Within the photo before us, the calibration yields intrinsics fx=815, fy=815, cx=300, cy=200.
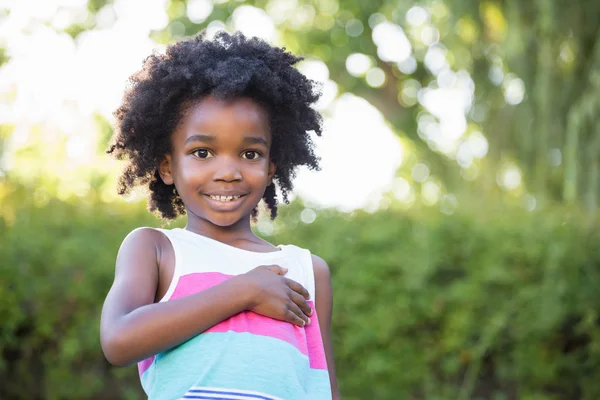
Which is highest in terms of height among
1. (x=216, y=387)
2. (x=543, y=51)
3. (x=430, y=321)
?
(x=543, y=51)

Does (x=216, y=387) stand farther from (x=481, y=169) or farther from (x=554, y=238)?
(x=481, y=169)

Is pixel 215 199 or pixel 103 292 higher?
pixel 103 292

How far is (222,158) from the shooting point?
7.15ft

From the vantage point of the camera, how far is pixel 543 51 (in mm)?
6539

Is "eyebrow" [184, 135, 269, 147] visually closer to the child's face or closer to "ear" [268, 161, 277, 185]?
the child's face

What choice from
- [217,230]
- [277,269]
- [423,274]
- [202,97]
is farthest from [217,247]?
[423,274]

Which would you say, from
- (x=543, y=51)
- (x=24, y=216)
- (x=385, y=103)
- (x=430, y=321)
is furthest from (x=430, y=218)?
(x=385, y=103)

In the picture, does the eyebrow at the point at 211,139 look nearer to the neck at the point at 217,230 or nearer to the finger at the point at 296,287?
the neck at the point at 217,230

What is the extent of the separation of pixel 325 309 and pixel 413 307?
3.05 meters

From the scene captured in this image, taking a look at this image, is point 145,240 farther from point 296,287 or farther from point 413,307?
point 413,307

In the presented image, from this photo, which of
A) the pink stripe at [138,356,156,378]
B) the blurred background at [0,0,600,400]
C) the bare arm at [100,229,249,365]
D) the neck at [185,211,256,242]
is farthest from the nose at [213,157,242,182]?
the blurred background at [0,0,600,400]

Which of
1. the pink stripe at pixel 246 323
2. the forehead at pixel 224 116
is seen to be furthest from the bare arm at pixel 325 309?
the forehead at pixel 224 116

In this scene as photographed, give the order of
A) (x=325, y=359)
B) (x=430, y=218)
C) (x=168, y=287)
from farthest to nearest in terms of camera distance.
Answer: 1. (x=430, y=218)
2. (x=325, y=359)
3. (x=168, y=287)

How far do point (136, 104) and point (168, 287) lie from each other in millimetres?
565
